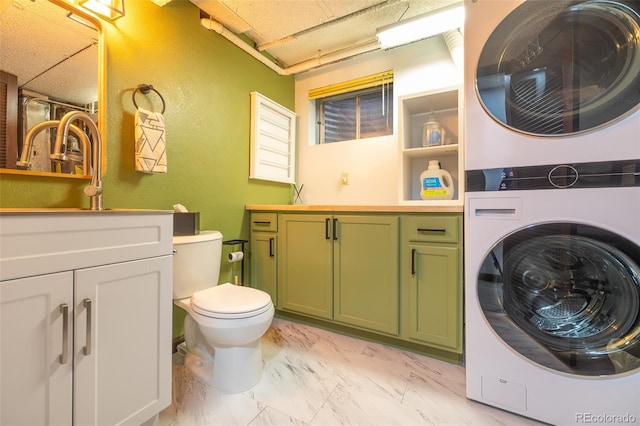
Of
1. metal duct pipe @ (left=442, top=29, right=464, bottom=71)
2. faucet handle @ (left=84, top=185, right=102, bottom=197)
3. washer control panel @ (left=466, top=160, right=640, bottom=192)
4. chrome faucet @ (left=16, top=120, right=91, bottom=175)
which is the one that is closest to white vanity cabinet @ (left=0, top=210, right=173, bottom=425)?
faucet handle @ (left=84, top=185, right=102, bottom=197)

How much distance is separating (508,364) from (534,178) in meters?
0.77

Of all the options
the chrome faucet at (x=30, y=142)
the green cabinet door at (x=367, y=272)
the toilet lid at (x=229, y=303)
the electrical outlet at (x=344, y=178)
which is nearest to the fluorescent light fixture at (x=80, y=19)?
the chrome faucet at (x=30, y=142)

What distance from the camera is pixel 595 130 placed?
967mm

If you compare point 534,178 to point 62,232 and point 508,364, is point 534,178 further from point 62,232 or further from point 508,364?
point 62,232

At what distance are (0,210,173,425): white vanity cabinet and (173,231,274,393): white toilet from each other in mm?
223

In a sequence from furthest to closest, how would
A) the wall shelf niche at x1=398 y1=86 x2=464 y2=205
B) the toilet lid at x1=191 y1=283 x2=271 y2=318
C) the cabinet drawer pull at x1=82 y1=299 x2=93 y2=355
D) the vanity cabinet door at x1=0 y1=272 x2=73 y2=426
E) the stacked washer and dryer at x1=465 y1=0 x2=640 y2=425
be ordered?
the wall shelf niche at x1=398 y1=86 x2=464 y2=205 < the toilet lid at x1=191 y1=283 x2=271 y2=318 < the stacked washer and dryer at x1=465 y1=0 x2=640 y2=425 < the cabinet drawer pull at x1=82 y1=299 x2=93 y2=355 < the vanity cabinet door at x1=0 y1=272 x2=73 y2=426

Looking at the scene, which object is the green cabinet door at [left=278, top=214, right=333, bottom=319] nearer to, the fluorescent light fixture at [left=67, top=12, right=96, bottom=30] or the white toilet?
the white toilet

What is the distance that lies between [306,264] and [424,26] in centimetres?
177

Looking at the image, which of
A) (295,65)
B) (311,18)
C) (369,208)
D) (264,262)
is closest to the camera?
(369,208)

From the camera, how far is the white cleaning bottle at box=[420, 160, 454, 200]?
191 centimetres

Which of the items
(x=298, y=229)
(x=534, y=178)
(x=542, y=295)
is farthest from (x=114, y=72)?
(x=542, y=295)

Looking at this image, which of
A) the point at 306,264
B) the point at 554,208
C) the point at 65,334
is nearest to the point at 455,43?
the point at 554,208

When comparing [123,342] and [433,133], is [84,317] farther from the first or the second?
[433,133]

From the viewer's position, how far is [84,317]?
2.75 feet
